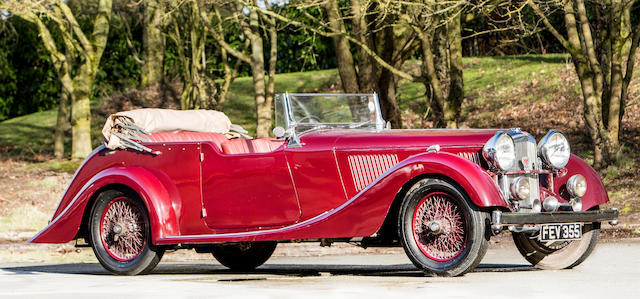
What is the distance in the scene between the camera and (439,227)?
7148 mm

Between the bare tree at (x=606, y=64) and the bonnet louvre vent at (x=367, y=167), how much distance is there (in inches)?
283

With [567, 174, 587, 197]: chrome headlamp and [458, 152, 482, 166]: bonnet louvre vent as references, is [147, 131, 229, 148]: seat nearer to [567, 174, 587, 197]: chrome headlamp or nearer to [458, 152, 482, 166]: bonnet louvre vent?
[458, 152, 482, 166]: bonnet louvre vent

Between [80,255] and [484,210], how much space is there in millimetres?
6531

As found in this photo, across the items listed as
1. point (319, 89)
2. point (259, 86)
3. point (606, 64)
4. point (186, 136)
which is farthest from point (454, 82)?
point (319, 89)

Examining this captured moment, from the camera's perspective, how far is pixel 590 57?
48.3 ft

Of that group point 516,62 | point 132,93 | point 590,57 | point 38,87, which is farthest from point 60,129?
point 590,57

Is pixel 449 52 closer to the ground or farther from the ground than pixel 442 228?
farther from the ground

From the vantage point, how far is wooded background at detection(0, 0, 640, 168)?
14688mm

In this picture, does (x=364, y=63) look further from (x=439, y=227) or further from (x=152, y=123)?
(x=439, y=227)

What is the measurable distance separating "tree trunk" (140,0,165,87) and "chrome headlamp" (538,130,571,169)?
18516 millimetres

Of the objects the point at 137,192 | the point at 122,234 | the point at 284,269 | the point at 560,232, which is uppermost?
the point at 137,192

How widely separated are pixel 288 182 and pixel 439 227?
1.47 meters

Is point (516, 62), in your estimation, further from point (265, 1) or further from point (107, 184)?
point (107, 184)

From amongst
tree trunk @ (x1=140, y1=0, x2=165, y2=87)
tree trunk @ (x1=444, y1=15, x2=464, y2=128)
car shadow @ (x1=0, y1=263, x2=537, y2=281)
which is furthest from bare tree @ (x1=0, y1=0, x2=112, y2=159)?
car shadow @ (x1=0, y1=263, x2=537, y2=281)
